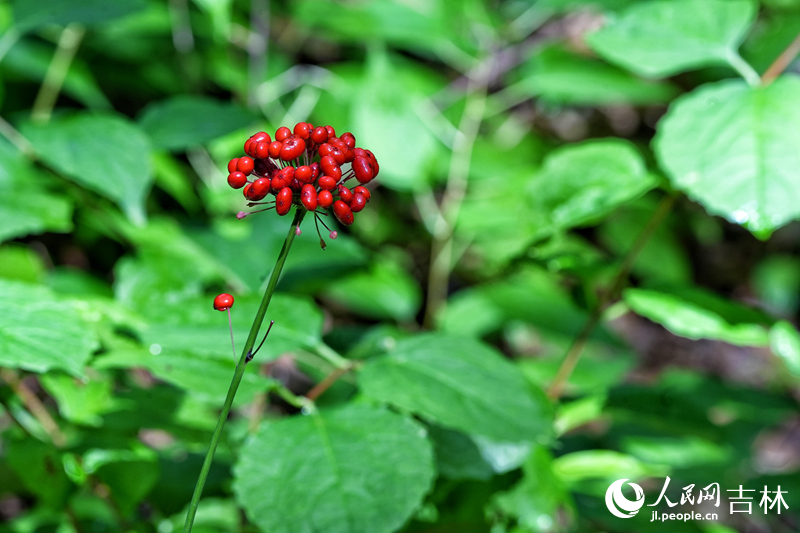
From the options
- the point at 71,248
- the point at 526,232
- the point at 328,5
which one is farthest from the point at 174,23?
the point at 526,232

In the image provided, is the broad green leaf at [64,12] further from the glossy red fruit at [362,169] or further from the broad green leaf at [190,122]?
the glossy red fruit at [362,169]

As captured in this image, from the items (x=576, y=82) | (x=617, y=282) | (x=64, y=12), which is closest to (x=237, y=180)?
(x=617, y=282)

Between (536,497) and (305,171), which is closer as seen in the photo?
(305,171)

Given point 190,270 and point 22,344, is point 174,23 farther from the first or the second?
point 22,344

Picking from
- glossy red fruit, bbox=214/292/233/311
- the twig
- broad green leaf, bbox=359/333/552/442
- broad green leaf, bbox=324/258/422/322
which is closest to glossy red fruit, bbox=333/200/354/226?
glossy red fruit, bbox=214/292/233/311

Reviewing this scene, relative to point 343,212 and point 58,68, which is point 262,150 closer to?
point 343,212
